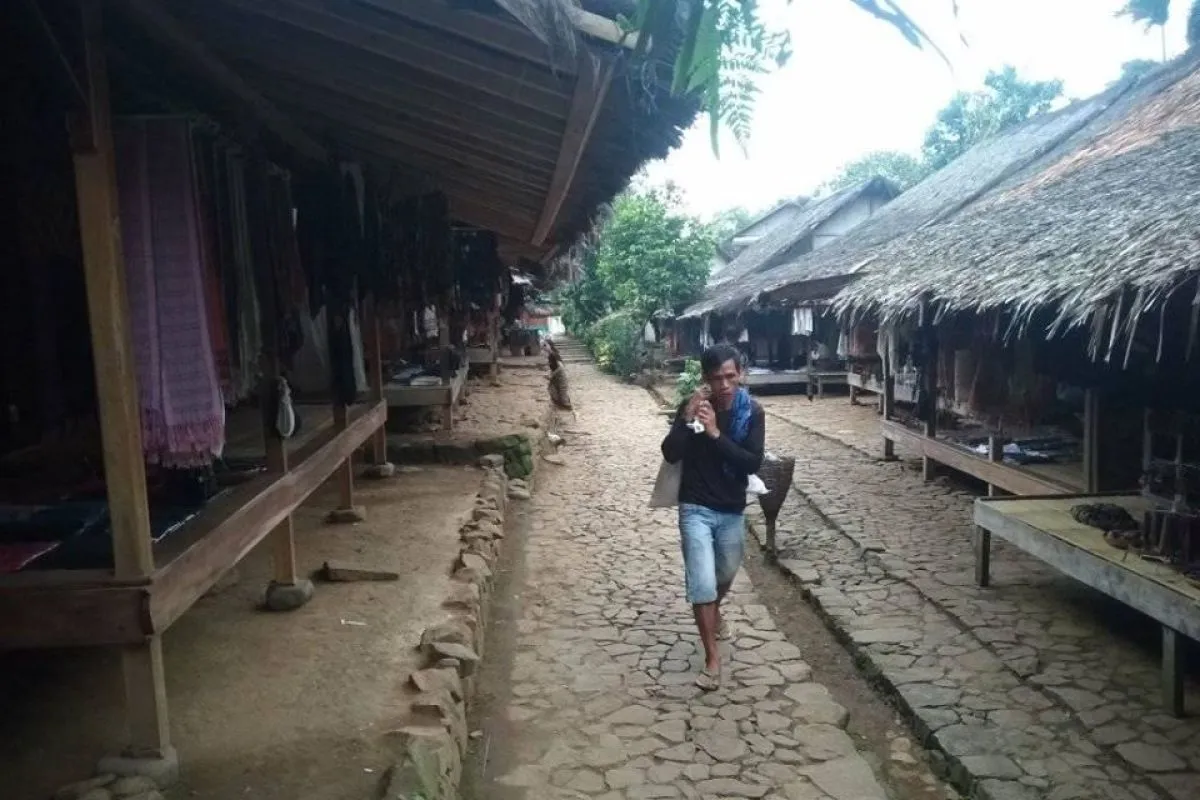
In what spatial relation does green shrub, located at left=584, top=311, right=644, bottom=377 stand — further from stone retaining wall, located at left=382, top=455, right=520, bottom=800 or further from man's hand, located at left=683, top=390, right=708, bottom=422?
man's hand, located at left=683, top=390, right=708, bottom=422

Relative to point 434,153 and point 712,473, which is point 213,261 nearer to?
point 434,153

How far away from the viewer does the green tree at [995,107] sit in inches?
1067

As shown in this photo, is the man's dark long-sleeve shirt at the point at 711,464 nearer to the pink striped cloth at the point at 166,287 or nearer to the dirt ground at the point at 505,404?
the pink striped cloth at the point at 166,287

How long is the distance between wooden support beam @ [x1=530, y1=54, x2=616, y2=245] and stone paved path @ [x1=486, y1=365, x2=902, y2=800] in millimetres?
2791

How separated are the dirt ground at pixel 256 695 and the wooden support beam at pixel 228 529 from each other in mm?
464

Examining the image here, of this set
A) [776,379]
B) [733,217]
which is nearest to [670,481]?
[776,379]

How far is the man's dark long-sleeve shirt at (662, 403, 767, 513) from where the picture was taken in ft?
14.2

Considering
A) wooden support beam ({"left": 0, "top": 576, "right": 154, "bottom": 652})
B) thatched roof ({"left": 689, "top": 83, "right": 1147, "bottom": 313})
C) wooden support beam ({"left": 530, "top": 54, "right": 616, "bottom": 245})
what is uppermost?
thatched roof ({"left": 689, "top": 83, "right": 1147, "bottom": 313})

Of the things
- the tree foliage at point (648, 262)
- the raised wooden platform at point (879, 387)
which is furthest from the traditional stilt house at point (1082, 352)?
the tree foliage at point (648, 262)

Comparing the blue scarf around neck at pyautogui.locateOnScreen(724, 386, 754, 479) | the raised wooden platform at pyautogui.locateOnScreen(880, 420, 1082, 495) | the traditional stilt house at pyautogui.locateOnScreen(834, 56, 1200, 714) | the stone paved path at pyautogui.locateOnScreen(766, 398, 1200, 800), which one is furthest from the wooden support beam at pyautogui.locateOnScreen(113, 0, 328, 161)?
the raised wooden platform at pyautogui.locateOnScreen(880, 420, 1082, 495)

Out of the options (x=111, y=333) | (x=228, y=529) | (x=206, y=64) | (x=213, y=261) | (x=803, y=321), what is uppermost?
(x=206, y=64)

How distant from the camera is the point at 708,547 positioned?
14.1 feet

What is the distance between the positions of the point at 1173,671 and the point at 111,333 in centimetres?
464

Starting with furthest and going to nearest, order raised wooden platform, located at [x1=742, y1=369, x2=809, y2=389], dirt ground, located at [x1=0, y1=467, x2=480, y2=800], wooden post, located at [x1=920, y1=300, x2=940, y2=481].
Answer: raised wooden platform, located at [x1=742, y1=369, x2=809, y2=389] → wooden post, located at [x1=920, y1=300, x2=940, y2=481] → dirt ground, located at [x1=0, y1=467, x2=480, y2=800]
